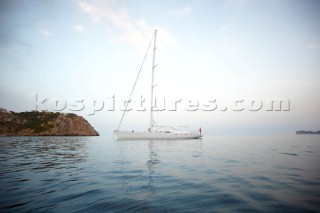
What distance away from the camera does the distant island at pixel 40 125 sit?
10494 centimetres

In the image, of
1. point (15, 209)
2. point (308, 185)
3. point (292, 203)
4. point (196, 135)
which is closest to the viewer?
point (15, 209)

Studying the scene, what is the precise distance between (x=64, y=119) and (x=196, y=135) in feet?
326

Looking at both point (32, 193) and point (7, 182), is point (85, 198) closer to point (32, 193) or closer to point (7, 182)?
point (32, 193)

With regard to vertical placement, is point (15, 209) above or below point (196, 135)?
above

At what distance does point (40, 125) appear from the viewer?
11244 centimetres

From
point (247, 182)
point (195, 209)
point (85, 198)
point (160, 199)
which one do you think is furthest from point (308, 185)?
point (85, 198)

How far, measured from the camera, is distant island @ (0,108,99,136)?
10494cm

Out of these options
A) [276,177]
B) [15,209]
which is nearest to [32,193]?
[15,209]

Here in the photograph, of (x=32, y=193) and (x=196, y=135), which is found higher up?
(x=32, y=193)

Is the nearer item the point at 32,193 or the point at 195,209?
the point at 195,209

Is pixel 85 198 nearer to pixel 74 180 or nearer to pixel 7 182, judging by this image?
pixel 74 180

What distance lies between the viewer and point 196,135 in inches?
2296

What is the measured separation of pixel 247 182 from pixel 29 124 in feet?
437

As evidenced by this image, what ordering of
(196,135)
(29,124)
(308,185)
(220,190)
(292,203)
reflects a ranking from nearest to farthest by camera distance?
(292,203)
(220,190)
(308,185)
(196,135)
(29,124)
